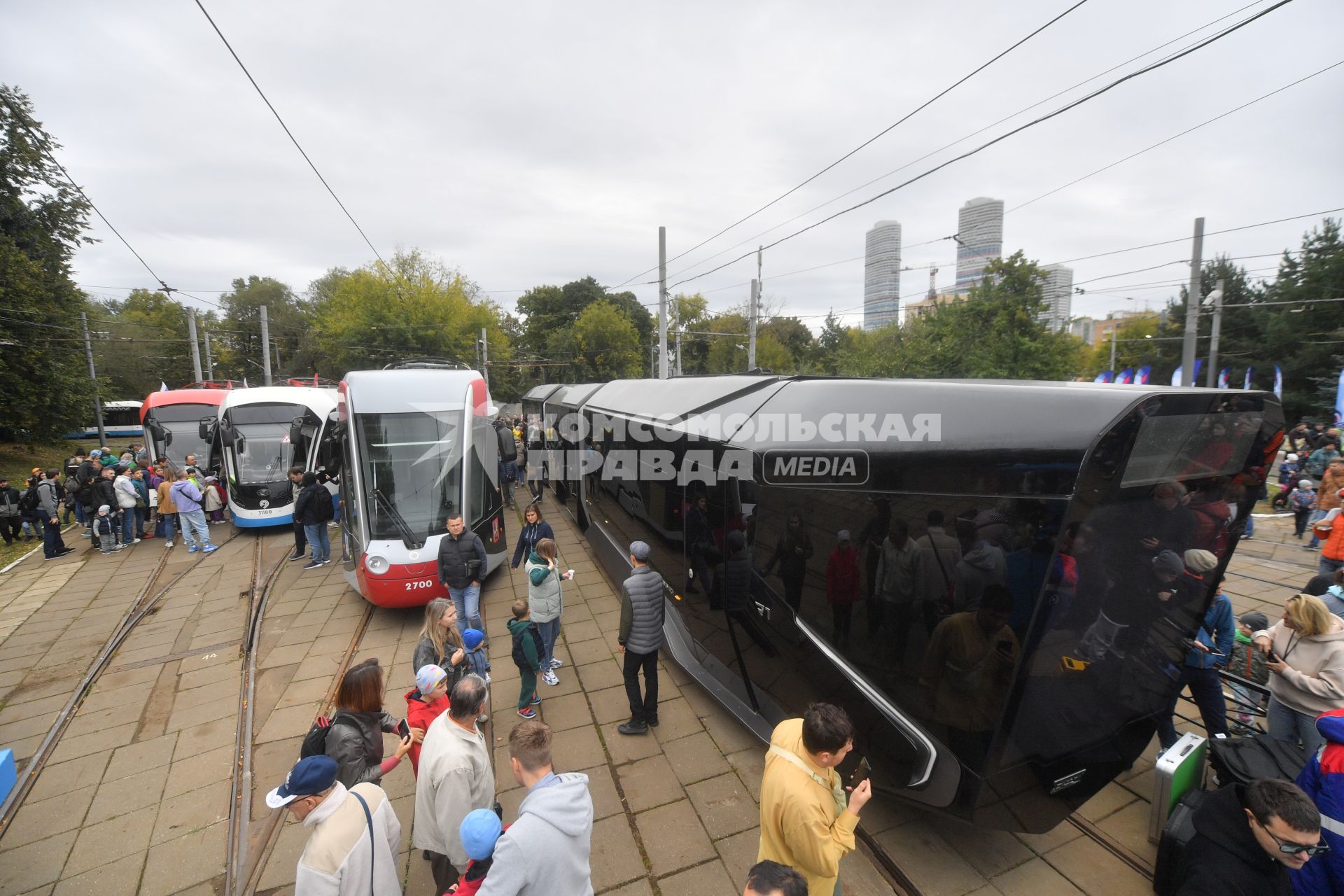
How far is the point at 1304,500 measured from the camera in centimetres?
1000

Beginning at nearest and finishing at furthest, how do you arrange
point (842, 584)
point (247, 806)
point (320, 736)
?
point (320, 736) < point (842, 584) < point (247, 806)

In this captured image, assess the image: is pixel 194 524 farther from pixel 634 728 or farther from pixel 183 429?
pixel 634 728

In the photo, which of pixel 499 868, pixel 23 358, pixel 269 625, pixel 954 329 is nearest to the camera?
pixel 499 868

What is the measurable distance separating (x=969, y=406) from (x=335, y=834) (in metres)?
3.53

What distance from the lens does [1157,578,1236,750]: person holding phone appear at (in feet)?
12.9

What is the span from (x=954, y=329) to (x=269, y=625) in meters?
25.3

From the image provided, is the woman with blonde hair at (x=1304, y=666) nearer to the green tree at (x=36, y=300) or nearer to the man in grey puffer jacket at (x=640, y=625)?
the man in grey puffer jacket at (x=640, y=625)

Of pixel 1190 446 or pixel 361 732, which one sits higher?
pixel 1190 446

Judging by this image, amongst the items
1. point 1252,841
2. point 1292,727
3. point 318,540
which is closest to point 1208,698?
point 1292,727

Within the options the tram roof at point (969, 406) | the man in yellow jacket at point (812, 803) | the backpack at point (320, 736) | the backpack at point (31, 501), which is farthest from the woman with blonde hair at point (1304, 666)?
the backpack at point (31, 501)

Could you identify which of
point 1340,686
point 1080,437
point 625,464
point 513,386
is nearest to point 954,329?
point 625,464

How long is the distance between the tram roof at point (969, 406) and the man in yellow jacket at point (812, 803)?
4.93ft

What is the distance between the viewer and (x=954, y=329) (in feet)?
78.1

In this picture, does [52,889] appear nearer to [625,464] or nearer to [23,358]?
[625,464]
